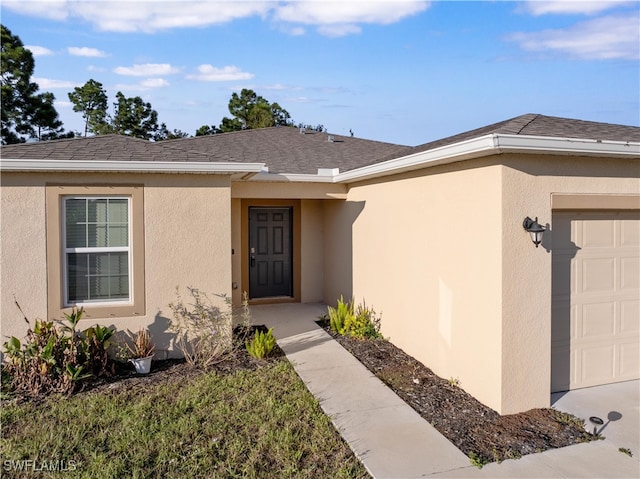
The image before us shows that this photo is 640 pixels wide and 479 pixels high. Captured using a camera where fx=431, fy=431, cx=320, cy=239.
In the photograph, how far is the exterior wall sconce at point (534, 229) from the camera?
4.81m

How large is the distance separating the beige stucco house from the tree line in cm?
1664

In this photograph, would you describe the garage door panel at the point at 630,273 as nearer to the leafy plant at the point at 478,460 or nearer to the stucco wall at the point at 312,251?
the leafy plant at the point at 478,460

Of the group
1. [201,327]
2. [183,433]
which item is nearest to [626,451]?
[183,433]

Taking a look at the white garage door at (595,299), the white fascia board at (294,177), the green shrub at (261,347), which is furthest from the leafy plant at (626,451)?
the white fascia board at (294,177)

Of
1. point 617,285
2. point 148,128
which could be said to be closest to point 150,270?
point 617,285

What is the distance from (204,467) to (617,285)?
5495mm

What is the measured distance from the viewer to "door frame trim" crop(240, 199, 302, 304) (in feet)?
34.4

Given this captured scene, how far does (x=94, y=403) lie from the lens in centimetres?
512

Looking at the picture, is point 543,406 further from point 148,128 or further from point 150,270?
point 148,128

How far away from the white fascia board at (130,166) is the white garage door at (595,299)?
15.0 feet

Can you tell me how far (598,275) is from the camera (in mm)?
5598

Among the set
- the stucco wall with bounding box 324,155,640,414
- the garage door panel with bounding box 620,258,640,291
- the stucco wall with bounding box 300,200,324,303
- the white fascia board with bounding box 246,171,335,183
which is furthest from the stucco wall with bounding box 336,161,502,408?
the stucco wall with bounding box 300,200,324,303

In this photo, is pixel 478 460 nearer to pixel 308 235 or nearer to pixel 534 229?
pixel 534 229

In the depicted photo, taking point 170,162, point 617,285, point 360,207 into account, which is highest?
point 170,162
